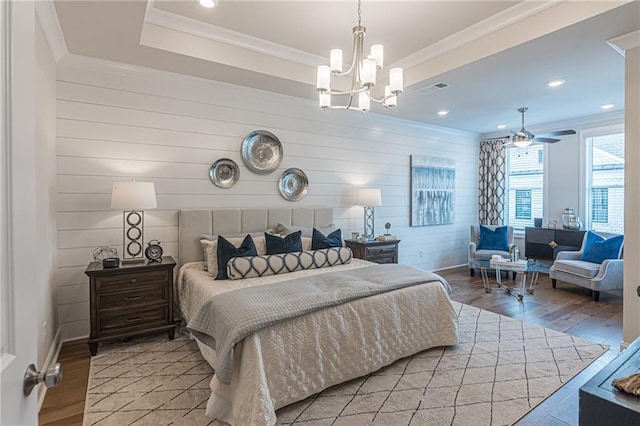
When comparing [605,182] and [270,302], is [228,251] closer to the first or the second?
[270,302]

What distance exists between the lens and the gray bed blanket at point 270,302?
6.89 feet

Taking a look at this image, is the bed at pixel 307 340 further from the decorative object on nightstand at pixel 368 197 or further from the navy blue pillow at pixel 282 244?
the decorative object on nightstand at pixel 368 197

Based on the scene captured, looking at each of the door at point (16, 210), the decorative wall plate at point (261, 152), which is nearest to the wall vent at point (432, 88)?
the decorative wall plate at point (261, 152)

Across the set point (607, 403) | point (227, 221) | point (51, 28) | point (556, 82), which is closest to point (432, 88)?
point (556, 82)

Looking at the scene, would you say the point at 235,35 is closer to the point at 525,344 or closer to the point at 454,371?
the point at 454,371

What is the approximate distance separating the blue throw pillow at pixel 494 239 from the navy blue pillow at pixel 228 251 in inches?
174

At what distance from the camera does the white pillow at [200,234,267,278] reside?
335 cm

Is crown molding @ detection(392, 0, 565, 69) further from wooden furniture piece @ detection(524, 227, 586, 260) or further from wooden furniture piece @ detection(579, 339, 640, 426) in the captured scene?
wooden furniture piece @ detection(524, 227, 586, 260)

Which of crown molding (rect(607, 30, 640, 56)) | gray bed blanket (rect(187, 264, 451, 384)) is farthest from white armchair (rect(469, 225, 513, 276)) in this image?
crown molding (rect(607, 30, 640, 56))

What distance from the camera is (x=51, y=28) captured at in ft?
8.79

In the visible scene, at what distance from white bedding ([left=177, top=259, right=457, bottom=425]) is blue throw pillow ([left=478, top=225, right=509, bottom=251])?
11.3ft

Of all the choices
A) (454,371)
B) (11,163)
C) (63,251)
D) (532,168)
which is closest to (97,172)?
(63,251)

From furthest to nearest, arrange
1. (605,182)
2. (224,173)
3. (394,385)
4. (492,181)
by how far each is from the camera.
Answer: (492,181) < (605,182) < (224,173) < (394,385)

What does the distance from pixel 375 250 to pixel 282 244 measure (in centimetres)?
170
